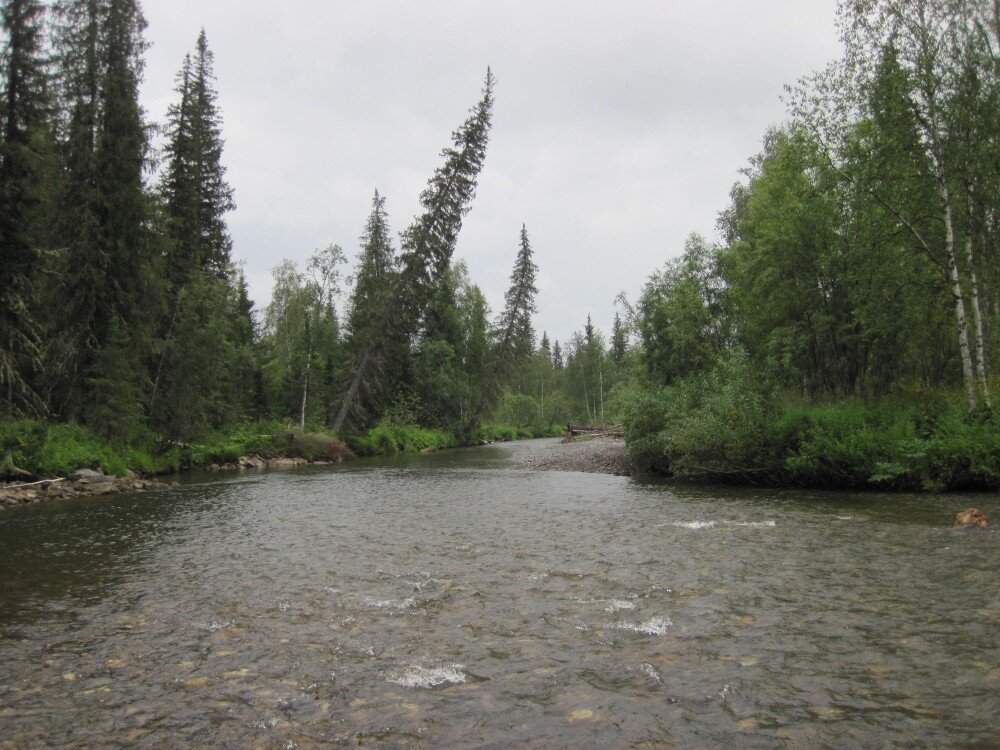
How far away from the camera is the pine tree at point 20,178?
63.7 ft

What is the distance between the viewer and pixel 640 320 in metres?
29.4

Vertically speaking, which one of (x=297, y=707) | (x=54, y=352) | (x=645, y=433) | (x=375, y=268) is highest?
(x=375, y=268)

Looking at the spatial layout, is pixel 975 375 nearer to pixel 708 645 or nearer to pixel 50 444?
pixel 708 645

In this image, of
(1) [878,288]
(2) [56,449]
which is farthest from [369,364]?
(1) [878,288]

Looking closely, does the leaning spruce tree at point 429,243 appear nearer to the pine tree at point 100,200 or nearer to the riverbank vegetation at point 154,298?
the riverbank vegetation at point 154,298

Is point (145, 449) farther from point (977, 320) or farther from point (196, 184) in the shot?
point (977, 320)

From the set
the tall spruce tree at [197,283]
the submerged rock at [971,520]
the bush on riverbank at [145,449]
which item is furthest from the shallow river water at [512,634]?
the tall spruce tree at [197,283]

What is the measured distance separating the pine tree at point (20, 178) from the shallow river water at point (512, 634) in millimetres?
10132

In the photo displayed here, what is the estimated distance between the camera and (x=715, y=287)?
28.8 m

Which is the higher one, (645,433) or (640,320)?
(640,320)

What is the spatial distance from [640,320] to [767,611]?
2335 centimetres

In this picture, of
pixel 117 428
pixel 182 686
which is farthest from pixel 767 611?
pixel 117 428

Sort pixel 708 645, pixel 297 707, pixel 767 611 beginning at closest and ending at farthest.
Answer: pixel 297 707, pixel 708 645, pixel 767 611

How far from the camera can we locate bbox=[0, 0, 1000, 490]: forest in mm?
17531
